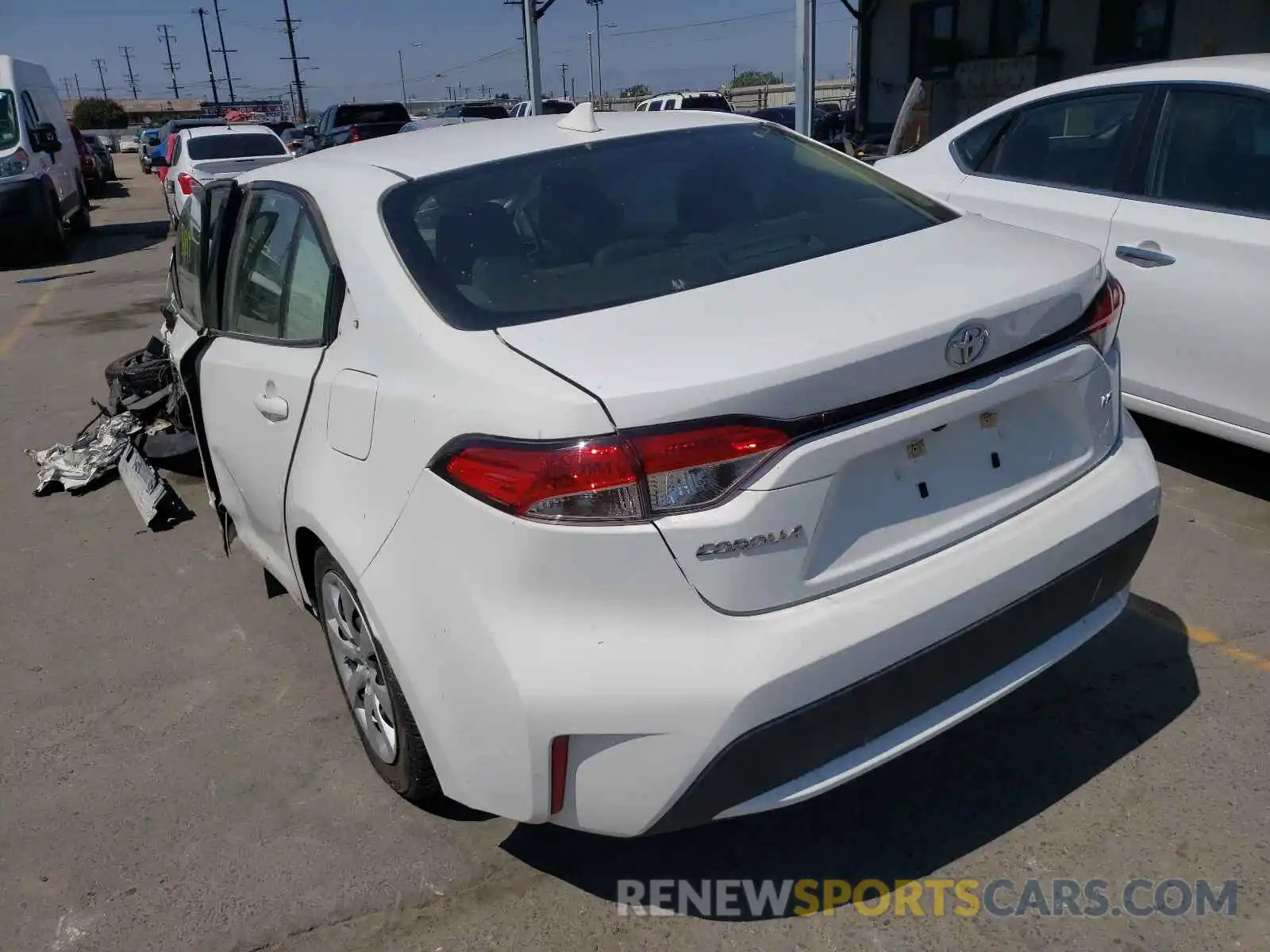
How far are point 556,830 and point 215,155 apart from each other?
15160mm

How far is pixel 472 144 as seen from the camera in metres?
3.05

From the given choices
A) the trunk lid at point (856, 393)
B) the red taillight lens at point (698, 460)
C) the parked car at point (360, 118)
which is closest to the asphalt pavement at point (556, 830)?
the trunk lid at point (856, 393)

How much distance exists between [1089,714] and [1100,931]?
2.65ft

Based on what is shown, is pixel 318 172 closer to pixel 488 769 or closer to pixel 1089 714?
pixel 488 769

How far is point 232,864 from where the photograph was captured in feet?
8.59

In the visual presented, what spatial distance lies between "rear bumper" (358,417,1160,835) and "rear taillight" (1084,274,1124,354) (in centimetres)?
51

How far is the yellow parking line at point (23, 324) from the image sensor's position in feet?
30.1

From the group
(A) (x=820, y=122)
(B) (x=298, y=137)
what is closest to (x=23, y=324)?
(A) (x=820, y=122)

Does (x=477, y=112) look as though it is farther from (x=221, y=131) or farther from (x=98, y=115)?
(x=98, y=115)

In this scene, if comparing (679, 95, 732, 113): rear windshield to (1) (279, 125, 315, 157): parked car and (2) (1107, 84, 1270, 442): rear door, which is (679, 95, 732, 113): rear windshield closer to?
(1) (279, 125, 315, 157): parked car

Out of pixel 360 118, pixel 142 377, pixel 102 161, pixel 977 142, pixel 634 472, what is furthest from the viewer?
pixel 102 161

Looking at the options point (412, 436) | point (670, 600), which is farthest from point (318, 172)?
point (670, 600)

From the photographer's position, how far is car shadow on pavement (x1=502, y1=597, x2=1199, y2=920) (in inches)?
97.8

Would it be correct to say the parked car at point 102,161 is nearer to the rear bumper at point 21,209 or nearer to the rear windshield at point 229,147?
the rear windshield at point 229,147
